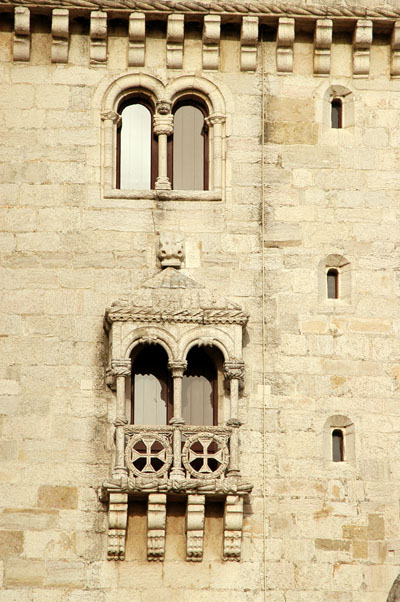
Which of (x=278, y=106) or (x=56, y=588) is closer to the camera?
(x=56, y=588)

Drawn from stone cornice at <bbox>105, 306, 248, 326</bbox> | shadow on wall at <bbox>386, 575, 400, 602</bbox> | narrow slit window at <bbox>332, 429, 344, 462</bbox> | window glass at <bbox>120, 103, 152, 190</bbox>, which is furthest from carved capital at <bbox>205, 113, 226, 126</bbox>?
shadow on wall at <bbox>386, 575, 400, 602</bbox>

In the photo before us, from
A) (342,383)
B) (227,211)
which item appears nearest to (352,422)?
(342,383)

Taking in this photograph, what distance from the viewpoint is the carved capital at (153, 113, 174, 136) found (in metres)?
25.5

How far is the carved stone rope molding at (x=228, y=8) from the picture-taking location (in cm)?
2561

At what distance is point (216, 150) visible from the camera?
25547mm

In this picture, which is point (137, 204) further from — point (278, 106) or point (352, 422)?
point (352, 422)

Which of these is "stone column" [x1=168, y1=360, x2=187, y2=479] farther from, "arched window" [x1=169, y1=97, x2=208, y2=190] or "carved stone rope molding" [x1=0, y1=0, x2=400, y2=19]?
"carved stone rope molding" [x1=0, y1=0, x2=400, y2=19]

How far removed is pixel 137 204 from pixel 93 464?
11.3 ft

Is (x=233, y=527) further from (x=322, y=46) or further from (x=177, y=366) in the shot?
(x=322, y=46)

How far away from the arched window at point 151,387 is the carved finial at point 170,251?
1086 millimetres

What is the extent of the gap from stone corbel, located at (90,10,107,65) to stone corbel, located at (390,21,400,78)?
12.4ft

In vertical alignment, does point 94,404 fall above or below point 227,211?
below

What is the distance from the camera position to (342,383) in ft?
81.4

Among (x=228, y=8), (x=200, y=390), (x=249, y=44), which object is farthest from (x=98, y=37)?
(x=200, y=390)
